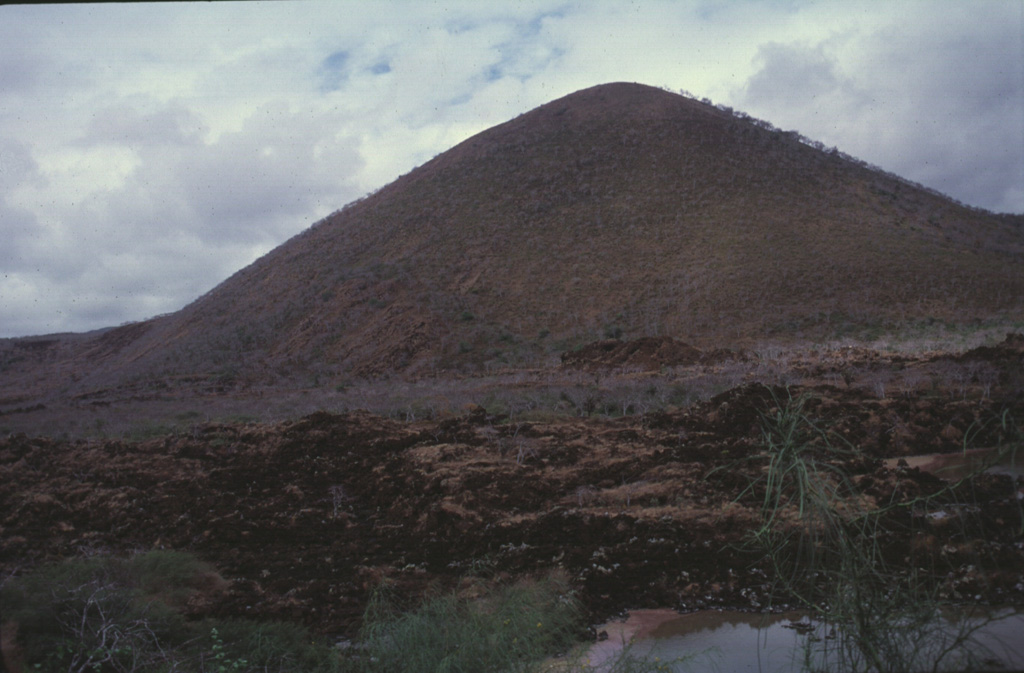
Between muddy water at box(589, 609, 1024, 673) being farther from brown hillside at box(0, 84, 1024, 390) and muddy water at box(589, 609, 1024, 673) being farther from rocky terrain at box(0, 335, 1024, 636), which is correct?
brown hillside at box(0, 84, 1024, 390)

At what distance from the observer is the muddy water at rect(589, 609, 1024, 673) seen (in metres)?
4.40

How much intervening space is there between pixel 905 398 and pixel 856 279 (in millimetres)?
20295

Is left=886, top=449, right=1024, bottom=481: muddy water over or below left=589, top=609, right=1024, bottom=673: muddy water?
over

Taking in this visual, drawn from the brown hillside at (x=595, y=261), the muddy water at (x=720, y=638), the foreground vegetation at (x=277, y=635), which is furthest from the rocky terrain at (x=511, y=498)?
the brown hillside at (x=595, y=261)

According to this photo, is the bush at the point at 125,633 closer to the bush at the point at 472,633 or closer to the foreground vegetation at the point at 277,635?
the foreground vegetation at the point at 277,635

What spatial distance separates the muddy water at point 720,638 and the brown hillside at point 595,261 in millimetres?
20506

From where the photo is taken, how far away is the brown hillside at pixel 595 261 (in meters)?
28.3

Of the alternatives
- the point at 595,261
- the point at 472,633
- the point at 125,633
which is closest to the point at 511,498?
the point at 472,633

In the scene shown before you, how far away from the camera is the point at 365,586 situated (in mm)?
6148

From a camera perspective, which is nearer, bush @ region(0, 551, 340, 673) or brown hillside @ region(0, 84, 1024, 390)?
bush @ region(0, 551, 340, 673)

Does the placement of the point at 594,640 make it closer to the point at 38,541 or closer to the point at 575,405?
the point at 38,541

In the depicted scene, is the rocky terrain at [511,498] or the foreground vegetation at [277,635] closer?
the foreground vegetation at [277,635]

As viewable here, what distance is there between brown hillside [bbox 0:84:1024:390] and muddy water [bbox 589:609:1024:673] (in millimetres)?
20506

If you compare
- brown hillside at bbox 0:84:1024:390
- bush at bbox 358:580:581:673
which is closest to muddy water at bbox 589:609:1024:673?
bush at bbox 358:580:581:673
